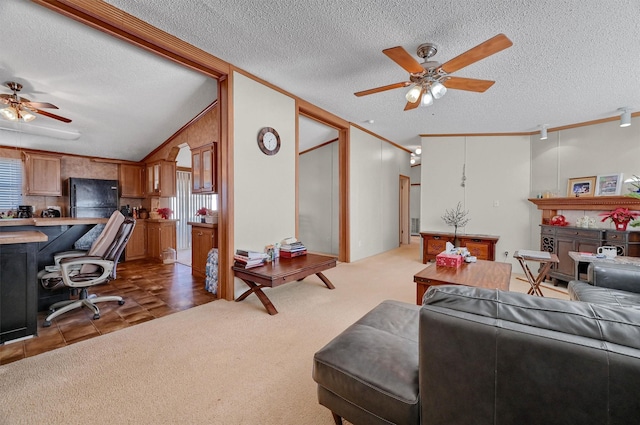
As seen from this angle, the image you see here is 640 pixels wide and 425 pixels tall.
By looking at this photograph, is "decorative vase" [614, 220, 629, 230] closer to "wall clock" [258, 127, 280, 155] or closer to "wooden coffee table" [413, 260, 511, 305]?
"wooden coffee table" [413, 260, 511, 305]

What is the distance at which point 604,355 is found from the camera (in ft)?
2.36

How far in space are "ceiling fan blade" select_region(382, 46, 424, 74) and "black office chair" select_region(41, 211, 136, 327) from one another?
3.09 meters

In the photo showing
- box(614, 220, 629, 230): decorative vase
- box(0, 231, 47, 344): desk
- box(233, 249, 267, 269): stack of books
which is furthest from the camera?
box(614, 220, 629, 230): decorative vase

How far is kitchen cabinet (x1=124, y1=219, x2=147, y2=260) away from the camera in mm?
5375

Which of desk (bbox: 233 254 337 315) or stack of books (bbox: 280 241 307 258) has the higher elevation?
stack of books (bbox: 280 241 307 258)

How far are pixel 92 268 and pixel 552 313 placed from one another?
361 centimetres

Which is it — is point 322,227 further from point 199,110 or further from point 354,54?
point 354,54

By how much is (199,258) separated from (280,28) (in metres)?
3.18

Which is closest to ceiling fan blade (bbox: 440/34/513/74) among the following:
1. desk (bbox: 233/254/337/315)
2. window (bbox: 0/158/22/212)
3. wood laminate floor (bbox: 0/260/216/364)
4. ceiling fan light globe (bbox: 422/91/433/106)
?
ceiling fan light globe (bbox: 422/91/433/106)

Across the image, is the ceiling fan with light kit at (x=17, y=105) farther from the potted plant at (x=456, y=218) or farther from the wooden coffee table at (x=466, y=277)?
the potted plant at (x=456, y=218)

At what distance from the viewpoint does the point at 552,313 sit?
2.74ft

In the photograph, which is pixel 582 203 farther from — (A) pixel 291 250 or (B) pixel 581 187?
(A) pixel 291 250

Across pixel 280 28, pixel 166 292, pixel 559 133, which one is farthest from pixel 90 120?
pixel 559 133

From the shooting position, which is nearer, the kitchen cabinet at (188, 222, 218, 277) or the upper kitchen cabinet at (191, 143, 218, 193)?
the kitchen cabinet at (188, 222, 218, 277)
